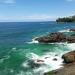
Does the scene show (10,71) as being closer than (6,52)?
Yes

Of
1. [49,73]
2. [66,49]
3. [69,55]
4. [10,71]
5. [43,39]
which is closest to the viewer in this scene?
[49,73]

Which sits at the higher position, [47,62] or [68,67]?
[68,67]

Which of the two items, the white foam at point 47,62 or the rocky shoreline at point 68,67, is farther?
the white foam at point 47,62

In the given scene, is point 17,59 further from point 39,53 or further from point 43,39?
point 43,39

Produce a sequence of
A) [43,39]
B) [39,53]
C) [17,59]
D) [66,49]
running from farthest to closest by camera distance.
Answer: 1. [43,39]
2. [66,49]
3. [39,53]
4. [17,59]

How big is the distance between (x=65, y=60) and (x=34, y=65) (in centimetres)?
822

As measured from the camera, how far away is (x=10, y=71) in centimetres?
5372

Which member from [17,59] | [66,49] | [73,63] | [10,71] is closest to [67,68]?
[73,63]

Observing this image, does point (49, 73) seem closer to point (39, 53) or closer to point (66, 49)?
point (39, 53)

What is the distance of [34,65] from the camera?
5672 centimetres

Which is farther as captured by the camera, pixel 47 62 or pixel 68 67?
pixel 47 62

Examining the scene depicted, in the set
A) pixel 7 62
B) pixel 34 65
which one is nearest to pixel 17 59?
pixel 7 62

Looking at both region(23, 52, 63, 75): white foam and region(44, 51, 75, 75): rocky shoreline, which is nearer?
region(44, 51, 75, 75): rocky shoreline

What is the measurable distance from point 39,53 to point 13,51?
376 inches
